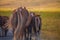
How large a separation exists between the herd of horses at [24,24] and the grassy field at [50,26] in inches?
2.4

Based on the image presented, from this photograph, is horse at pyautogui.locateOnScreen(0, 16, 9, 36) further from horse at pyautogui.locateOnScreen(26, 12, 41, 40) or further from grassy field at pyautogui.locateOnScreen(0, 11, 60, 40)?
grassy field at pyautogui.locateOnScreen(0, 11, 60, 40)

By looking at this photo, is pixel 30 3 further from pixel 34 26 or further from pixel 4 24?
pixel 4 24

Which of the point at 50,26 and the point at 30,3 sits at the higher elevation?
the point at 30,3

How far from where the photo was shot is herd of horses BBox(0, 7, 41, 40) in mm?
1769

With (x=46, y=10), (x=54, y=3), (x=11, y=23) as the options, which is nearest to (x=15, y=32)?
(x=11, y=23)

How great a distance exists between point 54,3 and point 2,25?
686 mm

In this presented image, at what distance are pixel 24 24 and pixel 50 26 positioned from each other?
1.03ft

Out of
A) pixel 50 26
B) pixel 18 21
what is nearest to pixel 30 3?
pixel 18 21

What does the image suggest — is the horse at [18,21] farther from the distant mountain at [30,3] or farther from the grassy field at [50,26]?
the grassy field at [50,26]

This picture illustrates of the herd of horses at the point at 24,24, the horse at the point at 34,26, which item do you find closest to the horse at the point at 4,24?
the herd of horses at the point at 24,24

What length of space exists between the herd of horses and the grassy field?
6 cm

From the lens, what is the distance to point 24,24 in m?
1.78

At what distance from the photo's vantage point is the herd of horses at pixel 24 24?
177 centimetres

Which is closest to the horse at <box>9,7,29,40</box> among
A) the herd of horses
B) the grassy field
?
the herd of horses
